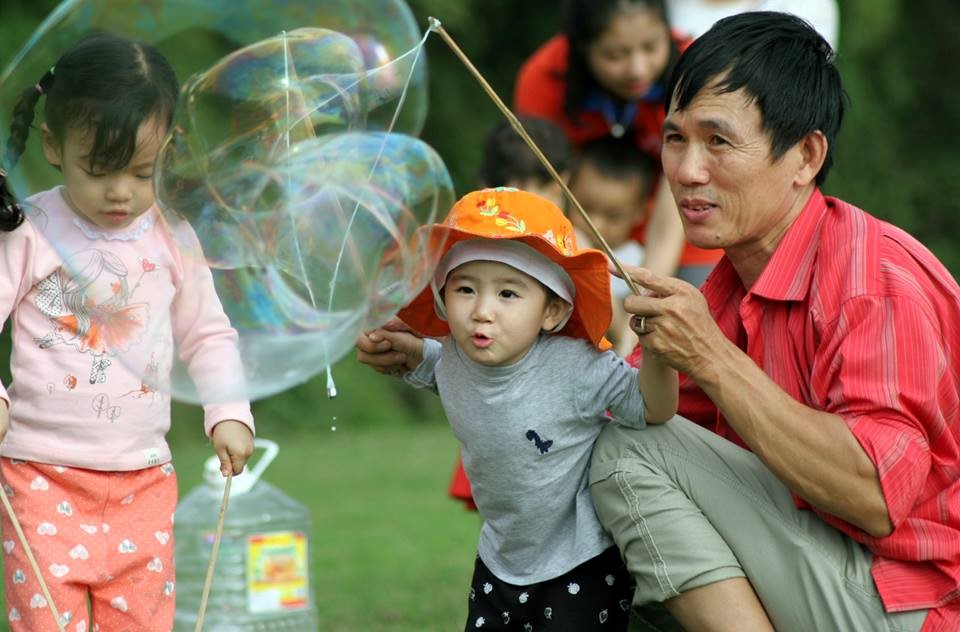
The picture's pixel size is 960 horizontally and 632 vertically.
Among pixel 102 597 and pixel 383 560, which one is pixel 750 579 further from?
pixel 383 560

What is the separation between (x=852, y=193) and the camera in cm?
1254

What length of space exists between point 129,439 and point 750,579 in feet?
4.04

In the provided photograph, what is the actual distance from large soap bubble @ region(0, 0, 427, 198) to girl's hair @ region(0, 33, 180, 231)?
0.07 feet

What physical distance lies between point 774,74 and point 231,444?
128cm

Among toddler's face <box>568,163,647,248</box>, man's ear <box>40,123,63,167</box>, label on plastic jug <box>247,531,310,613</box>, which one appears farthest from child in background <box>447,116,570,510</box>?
man's ear <box>40,123,63,167</box>

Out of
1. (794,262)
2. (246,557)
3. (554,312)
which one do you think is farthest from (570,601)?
(246,557)

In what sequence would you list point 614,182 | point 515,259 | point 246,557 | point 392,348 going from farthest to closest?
point 614,182
point 246,557
point 392,348
point 515,259

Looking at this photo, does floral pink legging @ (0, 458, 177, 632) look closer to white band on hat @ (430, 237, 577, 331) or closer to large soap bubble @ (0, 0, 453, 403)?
large soap bubble @ (0, 0, 453, 403)

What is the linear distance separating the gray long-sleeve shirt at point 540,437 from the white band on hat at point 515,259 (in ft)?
0.40

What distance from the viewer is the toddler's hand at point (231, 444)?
3020mm

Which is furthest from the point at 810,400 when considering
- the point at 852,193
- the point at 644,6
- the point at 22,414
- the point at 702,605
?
the point at 852,193

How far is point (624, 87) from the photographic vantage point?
4762 millimetres

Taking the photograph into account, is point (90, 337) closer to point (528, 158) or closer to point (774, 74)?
point (774, 74)

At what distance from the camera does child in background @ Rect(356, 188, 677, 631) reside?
2.97 meters
